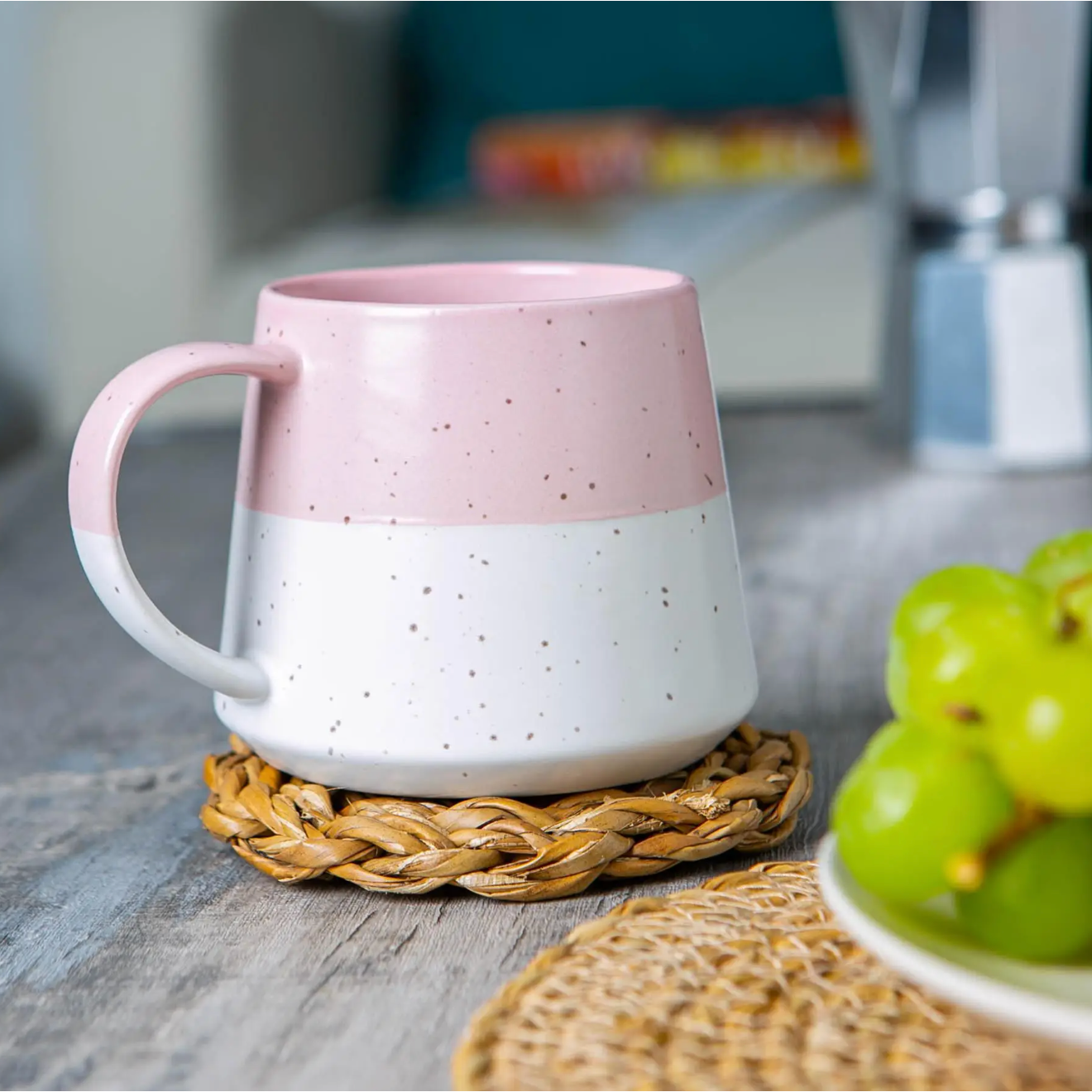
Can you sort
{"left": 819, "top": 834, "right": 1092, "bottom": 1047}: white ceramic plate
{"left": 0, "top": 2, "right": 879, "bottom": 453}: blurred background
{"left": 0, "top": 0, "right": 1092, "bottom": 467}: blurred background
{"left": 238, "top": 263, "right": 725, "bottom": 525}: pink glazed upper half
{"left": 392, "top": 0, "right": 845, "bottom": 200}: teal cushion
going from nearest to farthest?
{"left": 819, "top": 834, "right": 1092, "bottom": 1047}: white ceramic plate → {"left": 238, "top": 263, "right": 725, "bottom": 525}: pink glazed upper half → {"left": 0, "top": 0, "right": 1092, "bottom": 467}: blurred background → {"left": 0, "top": 2, "right": 879, "bottom": 453}: blurred background → {"left": 392, "top": 0, "right": 845, "bottom": 200}: teal cushion

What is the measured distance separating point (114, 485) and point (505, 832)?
0.46 feet

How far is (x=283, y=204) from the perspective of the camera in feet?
7.73

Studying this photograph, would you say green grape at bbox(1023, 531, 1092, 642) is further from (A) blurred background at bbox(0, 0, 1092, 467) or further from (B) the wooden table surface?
(A) blurred background at bbox(0, 0, 1092, 467)

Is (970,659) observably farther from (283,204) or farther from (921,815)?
(283,204)

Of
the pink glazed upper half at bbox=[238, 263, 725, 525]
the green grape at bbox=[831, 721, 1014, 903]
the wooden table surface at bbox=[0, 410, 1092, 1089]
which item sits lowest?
the wooden table surface at bbox=[0, 410, 1092, 1089]

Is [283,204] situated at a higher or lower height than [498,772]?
higher

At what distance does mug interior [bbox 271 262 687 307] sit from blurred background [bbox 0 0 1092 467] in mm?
751

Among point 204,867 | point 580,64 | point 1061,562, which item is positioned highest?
point 580,64

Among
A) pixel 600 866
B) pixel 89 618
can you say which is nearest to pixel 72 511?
pixel 600 866

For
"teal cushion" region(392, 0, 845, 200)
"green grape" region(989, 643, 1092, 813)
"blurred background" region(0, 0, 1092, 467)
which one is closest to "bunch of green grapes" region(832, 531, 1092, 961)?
"green grape" region(989, 643, 1092, 813)

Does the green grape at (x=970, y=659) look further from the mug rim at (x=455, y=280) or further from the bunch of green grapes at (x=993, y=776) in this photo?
the mug rim at (x=455, y=280)

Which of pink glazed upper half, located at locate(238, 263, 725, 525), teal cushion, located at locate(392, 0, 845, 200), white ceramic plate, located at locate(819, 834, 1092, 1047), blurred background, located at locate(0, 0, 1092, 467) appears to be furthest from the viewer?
teal cushion, located at locate(392, 0, 845, 200)

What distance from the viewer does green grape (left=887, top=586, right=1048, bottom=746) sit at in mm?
285

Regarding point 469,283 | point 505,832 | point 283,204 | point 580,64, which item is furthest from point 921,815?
point 580,64
